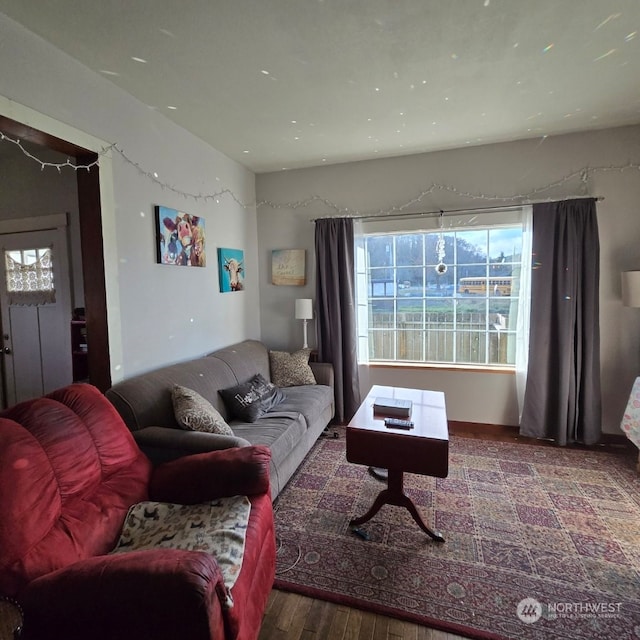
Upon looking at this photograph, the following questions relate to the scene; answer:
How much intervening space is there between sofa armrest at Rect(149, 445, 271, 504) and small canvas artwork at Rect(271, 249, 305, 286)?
2366 mm

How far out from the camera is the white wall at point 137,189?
1741 mm

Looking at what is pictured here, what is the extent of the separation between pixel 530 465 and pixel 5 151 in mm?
4984

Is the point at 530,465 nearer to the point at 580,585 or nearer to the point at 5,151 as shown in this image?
the point at 580,585

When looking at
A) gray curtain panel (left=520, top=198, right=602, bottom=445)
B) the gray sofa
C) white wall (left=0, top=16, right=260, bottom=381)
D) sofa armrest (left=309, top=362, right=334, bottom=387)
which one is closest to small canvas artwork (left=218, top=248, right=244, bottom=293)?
white wall (left=0, top=16, right=260, bottom=381)

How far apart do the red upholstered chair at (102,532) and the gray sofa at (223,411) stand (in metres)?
0.15

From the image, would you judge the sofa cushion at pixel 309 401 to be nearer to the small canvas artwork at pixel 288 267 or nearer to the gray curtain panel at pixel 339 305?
the gray curtain panel at pixel 339 305

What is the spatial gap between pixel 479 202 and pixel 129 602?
3543 mm

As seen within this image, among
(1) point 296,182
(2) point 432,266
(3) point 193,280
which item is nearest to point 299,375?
(3) point 193,280

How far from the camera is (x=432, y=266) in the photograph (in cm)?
355

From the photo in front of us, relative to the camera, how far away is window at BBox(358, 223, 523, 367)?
337 cm

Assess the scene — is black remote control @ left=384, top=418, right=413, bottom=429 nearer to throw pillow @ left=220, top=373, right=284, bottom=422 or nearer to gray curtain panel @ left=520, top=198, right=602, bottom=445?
throw pillow @ left=220, top=373, right=284, bottom=422

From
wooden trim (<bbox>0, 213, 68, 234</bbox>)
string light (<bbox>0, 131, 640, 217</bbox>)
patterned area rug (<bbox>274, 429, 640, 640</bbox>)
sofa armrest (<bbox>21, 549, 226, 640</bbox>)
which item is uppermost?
string light (<bbox>0, 131, 640, 217</bbox>)

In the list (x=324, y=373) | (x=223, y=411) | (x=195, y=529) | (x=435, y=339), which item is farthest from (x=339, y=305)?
(x=195, y=529)

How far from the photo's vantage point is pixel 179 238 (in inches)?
109
